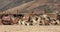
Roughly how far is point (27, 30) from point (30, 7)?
73 centimetres

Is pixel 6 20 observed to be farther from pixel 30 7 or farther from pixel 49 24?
pixel 49 24

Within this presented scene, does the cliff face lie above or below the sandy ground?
above

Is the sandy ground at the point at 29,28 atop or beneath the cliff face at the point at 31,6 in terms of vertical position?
beneath

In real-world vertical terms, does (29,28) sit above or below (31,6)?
below

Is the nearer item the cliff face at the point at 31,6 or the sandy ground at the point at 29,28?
the sandy ground at the point at 29,28

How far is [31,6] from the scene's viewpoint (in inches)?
238

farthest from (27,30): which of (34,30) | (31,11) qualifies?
(31,11)

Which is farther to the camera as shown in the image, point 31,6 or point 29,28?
point 31,6

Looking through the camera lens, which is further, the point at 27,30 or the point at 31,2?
the point at 31,2

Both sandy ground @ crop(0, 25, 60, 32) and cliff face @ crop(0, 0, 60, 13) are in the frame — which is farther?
cliff face @ crop(0, 0, 60, 13)

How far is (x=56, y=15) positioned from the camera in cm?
587

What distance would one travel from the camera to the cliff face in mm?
5953

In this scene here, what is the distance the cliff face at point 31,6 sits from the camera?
5953 millimetres

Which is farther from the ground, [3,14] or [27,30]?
[3,14]
